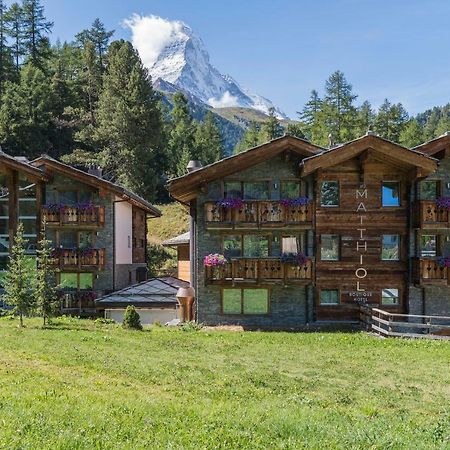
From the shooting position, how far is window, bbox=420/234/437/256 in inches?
1023

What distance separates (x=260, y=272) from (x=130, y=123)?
3020 cm

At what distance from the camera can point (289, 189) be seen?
26219 millimetres

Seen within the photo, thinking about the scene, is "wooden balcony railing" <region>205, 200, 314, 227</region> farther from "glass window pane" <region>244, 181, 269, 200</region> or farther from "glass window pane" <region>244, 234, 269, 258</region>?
"glass window pane" <region>244, 234, 269, 258</region>

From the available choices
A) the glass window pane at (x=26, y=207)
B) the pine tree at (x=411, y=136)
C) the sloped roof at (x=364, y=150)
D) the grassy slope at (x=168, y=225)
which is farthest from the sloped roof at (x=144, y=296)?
the pine tree at (x=411, y=136)

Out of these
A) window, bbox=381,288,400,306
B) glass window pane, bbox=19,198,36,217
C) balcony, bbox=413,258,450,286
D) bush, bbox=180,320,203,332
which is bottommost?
bush, bbox=180,320,203,332

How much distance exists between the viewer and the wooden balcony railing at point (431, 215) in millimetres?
24766

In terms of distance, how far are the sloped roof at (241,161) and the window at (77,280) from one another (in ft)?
27.5

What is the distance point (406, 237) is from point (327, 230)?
3.79 meters

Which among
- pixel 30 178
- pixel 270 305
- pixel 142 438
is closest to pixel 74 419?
pixel 142 438

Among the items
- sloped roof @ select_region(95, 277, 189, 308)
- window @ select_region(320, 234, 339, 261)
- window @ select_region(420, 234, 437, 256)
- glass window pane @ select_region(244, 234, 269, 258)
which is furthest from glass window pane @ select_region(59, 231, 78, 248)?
window @ select_region(420, 234, 437, 256)

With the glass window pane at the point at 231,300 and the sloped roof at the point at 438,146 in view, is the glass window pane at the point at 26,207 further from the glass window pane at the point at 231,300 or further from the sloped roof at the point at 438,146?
the sloped roof at the point at 438,146

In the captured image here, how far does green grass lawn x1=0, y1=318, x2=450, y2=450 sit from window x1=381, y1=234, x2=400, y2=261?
586cm

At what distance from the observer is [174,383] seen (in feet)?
40.6

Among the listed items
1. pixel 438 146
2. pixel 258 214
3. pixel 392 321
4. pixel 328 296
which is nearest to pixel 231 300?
pixel 258 214
